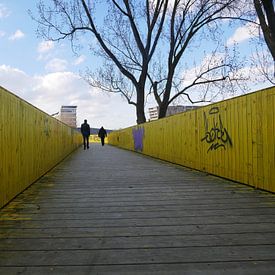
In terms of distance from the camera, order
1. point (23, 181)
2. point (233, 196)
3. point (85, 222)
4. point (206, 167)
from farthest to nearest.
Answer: point (206, 167), point (23, 181), point (233, 196), point (85, 222)

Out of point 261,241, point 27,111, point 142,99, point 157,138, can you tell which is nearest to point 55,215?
point 261,241

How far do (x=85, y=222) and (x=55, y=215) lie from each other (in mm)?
568

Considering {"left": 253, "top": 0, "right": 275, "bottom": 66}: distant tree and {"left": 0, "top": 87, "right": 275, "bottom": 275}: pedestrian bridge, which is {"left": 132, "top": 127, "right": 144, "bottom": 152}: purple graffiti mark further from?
{"left": 0, "top": 87, "right": 275, "bottom": 275}: pedestrian bridge

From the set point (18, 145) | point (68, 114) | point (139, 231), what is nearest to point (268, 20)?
point (18, 145)

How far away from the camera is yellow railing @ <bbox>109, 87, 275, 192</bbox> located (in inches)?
247

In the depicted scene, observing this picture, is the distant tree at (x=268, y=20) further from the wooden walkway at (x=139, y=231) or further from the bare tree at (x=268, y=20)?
the wooden walkway at (x=139, y=231)

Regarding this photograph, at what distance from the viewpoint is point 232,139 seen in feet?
25.7

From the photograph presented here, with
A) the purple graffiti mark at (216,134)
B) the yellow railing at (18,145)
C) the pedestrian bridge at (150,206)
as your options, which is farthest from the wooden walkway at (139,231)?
the purple graffiti mark at (216,134)

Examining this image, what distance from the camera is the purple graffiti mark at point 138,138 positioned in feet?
66.6

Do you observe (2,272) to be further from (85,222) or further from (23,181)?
(23,181)

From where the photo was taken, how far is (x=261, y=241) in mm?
3520

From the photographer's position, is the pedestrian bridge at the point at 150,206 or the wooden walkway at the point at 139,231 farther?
the pedestrian bridge at the point at 150,206

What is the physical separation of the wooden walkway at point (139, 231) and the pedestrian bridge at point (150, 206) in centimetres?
1

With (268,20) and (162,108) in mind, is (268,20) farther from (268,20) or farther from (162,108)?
(162,108)
